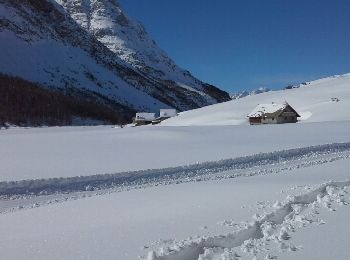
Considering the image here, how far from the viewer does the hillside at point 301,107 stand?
74519 millimetres

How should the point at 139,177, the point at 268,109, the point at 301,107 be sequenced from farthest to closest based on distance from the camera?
the point at 301,107 → the point at 268,109 → the point at 139,177

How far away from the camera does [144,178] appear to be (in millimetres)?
21156

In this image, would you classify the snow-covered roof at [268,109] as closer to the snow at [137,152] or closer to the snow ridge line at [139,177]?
the snow at [137,152]

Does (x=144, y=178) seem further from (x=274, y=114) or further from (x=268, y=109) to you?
(x=268, y=109)

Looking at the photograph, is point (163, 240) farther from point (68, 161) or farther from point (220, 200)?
point (68, 161)

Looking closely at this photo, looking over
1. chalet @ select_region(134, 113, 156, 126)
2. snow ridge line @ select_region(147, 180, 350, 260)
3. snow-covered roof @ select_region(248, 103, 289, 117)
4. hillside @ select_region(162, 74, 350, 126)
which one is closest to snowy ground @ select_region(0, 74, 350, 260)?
snow ridge line @ select_region(147, 180, 350, 260)

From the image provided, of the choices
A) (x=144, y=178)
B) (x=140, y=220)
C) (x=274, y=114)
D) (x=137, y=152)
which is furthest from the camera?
(x=274, y=114)

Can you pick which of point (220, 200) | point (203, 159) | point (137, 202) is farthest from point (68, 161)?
point (220, 200)

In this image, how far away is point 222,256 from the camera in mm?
9234

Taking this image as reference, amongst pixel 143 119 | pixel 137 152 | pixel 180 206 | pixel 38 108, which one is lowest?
pixel 180 206

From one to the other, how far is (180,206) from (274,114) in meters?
63.8

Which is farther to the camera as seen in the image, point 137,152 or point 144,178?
point 137,152

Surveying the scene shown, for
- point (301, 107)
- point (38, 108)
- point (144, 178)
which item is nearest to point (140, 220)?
point (144, 178)

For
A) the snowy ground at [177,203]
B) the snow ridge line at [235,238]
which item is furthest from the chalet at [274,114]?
the snow ridge line at [235,238]
